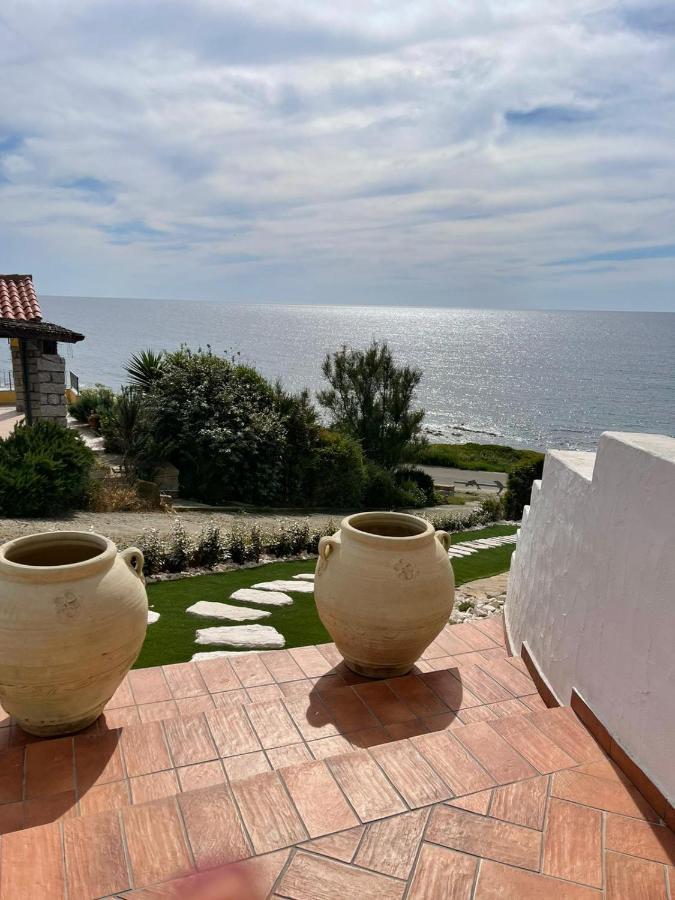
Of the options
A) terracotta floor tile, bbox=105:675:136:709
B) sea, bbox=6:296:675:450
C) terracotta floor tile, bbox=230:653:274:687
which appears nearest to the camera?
terracotta floor tile, bbox=105:675:136:709

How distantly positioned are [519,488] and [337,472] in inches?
210

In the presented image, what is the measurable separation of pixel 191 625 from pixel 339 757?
8.96ft

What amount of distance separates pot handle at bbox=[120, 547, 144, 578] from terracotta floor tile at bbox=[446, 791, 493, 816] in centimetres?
197

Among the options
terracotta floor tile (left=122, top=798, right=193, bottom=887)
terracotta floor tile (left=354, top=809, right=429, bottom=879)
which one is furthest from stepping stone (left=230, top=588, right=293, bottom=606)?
terracotta floor tile (left=354, top=809, right=429, bottom=879)

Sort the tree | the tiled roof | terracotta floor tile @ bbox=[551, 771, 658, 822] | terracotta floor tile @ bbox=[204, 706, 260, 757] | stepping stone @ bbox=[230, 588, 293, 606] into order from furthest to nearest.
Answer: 1. the tree
2. the tiled roof
3. stepping stone @ bbox=[230, 588, 293, 606]
4. terracotta floor tile @ bbox=[204, 706, 260, 757]
5. terracotta floor tile @ bbox=[551, 771, 658, 822]

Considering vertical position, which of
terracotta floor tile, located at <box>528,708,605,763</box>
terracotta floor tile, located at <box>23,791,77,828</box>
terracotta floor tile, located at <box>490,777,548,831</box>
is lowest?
terracotta floor tile, located at <box>23,791,77,828</box>

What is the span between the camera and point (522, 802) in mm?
2441

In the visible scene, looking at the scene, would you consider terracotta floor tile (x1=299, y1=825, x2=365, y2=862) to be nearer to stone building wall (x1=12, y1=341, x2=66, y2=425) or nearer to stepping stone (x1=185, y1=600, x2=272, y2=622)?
stepping stone (x1=185, y1=600, x2=272, y2=622)

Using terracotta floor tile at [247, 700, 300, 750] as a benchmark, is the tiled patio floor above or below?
above

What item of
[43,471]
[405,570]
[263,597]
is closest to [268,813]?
[405,570]

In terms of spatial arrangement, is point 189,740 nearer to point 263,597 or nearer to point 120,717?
point 120,717

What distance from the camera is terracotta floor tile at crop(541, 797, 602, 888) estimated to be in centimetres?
211

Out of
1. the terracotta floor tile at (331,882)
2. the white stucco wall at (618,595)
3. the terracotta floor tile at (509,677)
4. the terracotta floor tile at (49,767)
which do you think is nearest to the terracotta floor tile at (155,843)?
the terracotta floor tile at (331,882)

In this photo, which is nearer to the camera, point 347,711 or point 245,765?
point 245,765
